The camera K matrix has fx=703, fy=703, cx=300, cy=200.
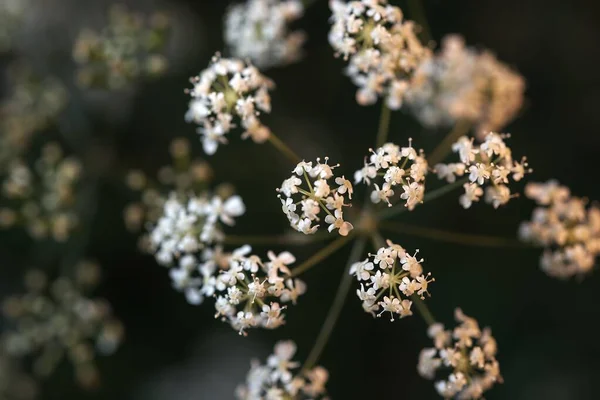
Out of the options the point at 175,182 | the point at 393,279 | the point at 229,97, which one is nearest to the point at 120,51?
the point at 175,182

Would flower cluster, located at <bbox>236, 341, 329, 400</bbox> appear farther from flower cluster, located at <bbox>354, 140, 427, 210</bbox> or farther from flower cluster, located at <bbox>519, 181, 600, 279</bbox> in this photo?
flower cluster, located at <bbox>519, 181, 600, 279</bbox>

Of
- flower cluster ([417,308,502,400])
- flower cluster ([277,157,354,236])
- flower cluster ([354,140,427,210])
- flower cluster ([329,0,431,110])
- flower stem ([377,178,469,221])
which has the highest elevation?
flower cluster ([329,0,431,110])

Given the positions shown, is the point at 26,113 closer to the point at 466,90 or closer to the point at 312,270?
the point at 312,270

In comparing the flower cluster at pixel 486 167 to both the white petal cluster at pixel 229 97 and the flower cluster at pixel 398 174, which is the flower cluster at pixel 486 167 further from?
the white petal cluster at pixel 229 97

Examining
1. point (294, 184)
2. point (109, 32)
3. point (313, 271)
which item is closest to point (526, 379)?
point (313, 271)

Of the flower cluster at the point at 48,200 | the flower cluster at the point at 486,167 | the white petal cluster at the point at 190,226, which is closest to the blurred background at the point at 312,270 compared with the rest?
the flower cluster at the point at 48,200

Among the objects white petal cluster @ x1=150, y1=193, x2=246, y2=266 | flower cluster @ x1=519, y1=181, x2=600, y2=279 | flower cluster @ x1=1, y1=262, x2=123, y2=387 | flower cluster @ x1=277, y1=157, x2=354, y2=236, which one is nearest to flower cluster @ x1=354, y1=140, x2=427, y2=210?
flower cluster @ x1=277, y1=157, x2=354, y2=236

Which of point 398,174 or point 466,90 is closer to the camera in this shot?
point 398,174
